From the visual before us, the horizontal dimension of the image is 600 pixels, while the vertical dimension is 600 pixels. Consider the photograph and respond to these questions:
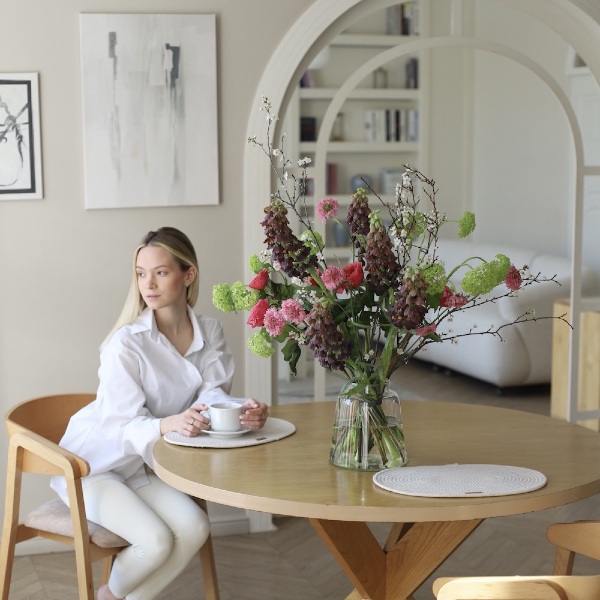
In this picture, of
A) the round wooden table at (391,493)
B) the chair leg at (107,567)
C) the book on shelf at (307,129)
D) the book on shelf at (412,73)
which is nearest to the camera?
the round wooden table at (391,493)

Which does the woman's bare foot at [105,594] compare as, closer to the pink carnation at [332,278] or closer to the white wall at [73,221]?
the pink carnation at [332,278]

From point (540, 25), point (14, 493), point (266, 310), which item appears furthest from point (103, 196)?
point (540, 25)

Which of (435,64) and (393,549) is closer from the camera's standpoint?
(393,549)

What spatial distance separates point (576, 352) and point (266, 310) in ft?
9.78

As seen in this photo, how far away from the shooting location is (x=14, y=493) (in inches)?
127

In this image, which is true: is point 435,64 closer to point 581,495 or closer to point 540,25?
point 540,25

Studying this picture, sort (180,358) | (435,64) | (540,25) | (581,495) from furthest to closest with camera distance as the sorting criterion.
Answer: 1. (435,64)
2. (540,25)
3. (180,358)
4. (581,495)

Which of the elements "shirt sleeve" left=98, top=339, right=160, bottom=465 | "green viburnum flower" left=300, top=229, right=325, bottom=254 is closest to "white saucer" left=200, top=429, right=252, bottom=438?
"shirt sleeve" left=98, top=339, right=160, bottom=465

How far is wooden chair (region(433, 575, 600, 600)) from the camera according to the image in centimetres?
201

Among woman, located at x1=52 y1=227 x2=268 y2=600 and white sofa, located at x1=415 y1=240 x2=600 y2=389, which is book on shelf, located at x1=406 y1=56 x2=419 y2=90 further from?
woman, located at x1=52 y1=227 x2=268 y2=600

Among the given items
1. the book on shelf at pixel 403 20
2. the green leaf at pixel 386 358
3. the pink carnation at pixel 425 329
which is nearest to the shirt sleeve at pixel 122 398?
the green leaf at pixel 386 358

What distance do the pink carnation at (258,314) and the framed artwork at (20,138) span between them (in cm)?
197

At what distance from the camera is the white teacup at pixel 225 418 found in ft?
9.70

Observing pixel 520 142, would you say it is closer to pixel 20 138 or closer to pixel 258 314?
pixel 20 138
